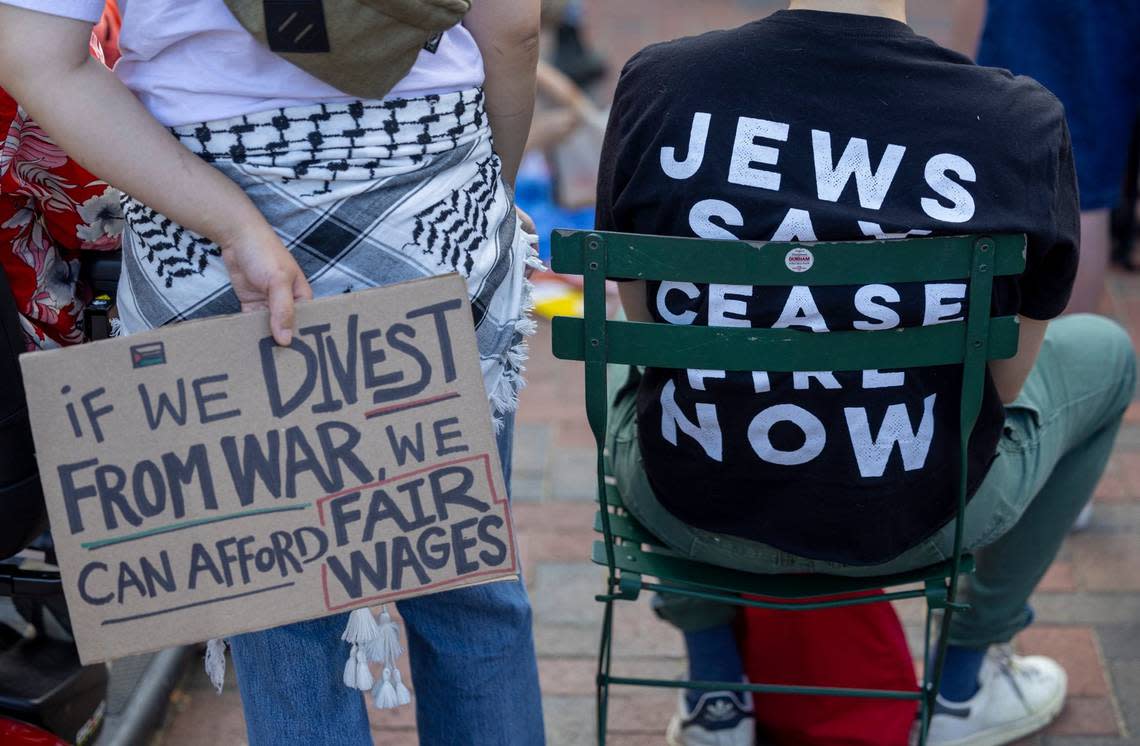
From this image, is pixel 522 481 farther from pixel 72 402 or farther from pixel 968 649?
pixel 72 402

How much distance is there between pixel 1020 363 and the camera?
1.81 metres

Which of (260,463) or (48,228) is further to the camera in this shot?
(48,228)

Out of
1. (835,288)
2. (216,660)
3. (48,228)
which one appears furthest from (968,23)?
(216,660)

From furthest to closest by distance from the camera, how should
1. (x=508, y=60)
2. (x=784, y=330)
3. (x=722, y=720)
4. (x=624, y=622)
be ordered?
1. (x=624, y=622)
2. (x=722, y=720)
3. (x=784, y=330)
4. (x=508, y=60)

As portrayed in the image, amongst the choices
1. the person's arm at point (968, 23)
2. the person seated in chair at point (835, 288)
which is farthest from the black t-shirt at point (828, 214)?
the person's arm at point (968, 23)

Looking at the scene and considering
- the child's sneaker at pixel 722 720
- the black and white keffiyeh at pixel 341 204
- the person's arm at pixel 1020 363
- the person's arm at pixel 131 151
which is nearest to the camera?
the person's arm at pixel 131 151

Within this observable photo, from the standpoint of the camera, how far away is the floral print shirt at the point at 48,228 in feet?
5.13

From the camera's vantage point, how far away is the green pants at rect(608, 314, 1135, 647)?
1845 mm

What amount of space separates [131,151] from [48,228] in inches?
17.6

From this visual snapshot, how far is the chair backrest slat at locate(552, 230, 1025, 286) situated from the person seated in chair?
0.08ft

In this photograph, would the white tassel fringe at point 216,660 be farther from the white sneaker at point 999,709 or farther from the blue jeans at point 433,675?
the white sneaker at point 999,709

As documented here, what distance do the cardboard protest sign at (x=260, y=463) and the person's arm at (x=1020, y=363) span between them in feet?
2.57

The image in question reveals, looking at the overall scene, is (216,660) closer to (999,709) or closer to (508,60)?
(508,60)

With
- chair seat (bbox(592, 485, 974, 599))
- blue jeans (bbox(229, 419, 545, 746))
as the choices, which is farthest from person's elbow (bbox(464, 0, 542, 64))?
chair seat (bbox(592, 485, 974, 599))
